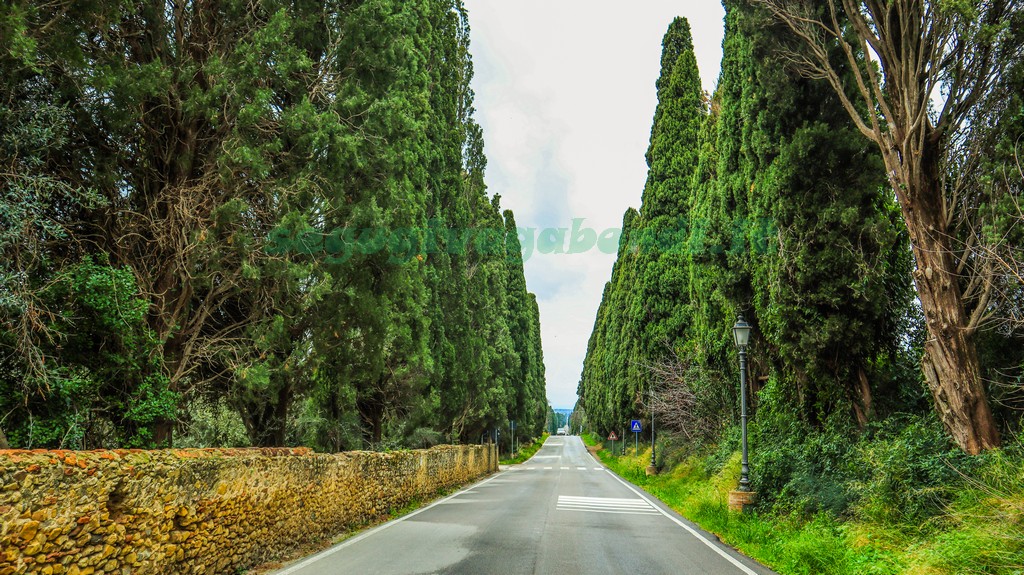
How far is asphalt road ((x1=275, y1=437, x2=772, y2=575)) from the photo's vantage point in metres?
7.65

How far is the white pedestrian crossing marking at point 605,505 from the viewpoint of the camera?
1532 cm

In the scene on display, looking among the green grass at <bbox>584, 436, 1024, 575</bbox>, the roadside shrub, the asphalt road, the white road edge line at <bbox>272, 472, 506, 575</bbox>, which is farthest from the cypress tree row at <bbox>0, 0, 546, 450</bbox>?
the roadside shrub

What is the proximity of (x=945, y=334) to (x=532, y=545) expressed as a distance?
6.64 m

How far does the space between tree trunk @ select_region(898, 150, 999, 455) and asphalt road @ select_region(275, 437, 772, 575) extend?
341cm

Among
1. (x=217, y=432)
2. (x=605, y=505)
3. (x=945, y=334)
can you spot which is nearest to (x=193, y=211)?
(x=217, y=432)

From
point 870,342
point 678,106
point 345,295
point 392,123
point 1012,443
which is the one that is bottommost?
point 1012,443

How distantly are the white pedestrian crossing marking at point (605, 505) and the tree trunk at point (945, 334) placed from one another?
8013 millimetres

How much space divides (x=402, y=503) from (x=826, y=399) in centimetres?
959

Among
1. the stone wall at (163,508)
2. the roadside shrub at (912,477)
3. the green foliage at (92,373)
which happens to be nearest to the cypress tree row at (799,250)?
the roadside shrub at (912,477)

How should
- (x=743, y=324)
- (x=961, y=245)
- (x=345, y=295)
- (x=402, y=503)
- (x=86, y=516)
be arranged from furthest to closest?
(x=402, y=503)
(x=743, y=324)
(x=345, y=295)
(x=961, y=245)
(x=86, y=516)

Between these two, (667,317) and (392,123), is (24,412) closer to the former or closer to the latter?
(392,123)

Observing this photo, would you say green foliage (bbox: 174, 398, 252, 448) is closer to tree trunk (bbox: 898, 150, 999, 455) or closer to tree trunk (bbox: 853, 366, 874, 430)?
tree trunk (bbox: 853, 366, 874, 430)

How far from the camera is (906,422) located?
1023 centimetres

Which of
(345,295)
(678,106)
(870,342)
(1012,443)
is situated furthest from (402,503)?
(678,106)
